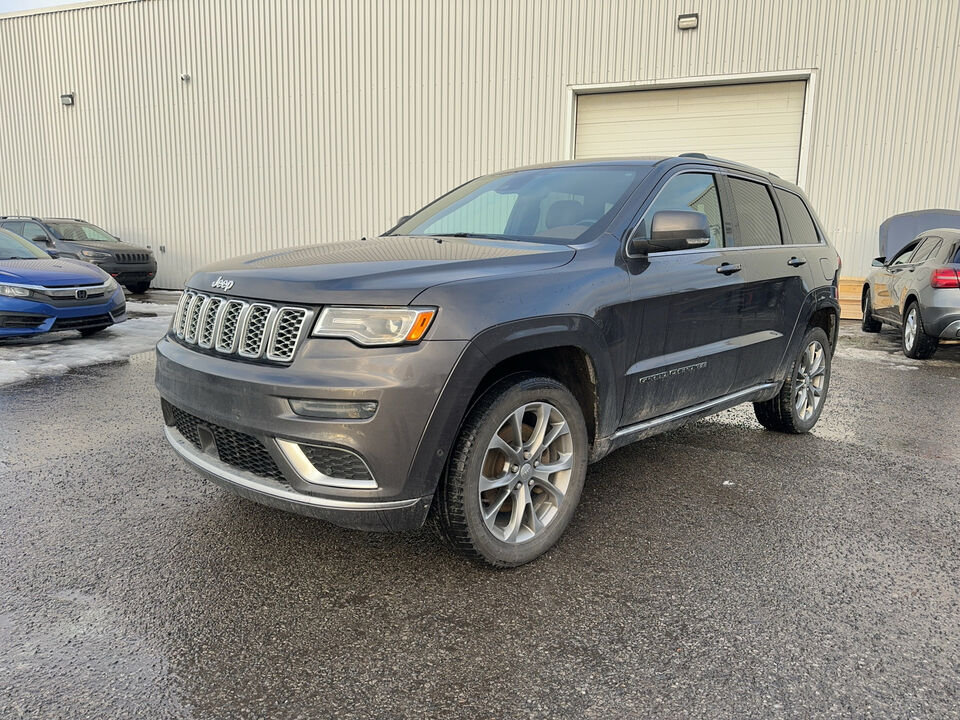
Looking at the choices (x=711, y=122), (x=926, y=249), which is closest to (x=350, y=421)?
(x=926, y=249)

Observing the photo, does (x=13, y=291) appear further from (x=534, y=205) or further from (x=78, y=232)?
(x=78, y=232)

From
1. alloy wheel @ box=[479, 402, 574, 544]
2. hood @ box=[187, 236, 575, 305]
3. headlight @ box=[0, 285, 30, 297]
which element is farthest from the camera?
headlight @ box=[0, 285, 30, 297]

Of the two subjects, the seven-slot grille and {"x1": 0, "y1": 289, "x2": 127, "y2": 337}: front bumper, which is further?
{"x1": 0, "y1": 289, "x2": 127, "y2": 337}: front bumper

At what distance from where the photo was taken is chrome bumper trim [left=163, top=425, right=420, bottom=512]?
8.04 feet

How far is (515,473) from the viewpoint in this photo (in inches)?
111

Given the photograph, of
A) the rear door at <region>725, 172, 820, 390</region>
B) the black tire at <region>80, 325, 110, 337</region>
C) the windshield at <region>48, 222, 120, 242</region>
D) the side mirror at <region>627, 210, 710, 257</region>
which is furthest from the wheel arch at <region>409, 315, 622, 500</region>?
the windshield at <region>48, 222, 120, 242</region>

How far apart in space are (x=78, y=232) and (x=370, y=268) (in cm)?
1489

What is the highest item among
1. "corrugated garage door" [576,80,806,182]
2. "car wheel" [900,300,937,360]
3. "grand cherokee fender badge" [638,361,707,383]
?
"corrugated garage door" [576,80,806,182]

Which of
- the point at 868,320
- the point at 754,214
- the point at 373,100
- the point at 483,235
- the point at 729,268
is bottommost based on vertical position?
the point at 868,320

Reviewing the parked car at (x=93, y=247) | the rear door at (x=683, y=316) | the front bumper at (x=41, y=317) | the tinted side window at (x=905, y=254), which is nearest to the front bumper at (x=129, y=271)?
the parked car at (x=93, y=247)

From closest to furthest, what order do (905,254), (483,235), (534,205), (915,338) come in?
(483,235) → (534,205) → (915,338) → (905,254)

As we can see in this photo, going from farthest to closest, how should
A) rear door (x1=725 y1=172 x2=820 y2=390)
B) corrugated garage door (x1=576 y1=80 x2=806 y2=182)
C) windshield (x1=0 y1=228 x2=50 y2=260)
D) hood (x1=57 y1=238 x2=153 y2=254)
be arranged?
hood (x1=57 y1=238 x2=153 y2=254)
corrugated garage door (x1=576 y1=80 x2=806 y2=182)
windshield (x1=0 y1=228 x2=50 y2=260)
rear door (x1=725 y1=172 x2=820 y2=390)

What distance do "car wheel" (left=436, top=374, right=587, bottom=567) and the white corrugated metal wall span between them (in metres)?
12.0

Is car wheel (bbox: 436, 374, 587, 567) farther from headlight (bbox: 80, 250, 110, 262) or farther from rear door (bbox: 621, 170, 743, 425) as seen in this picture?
headlight (bbox: 80, 250, 110, 262)
